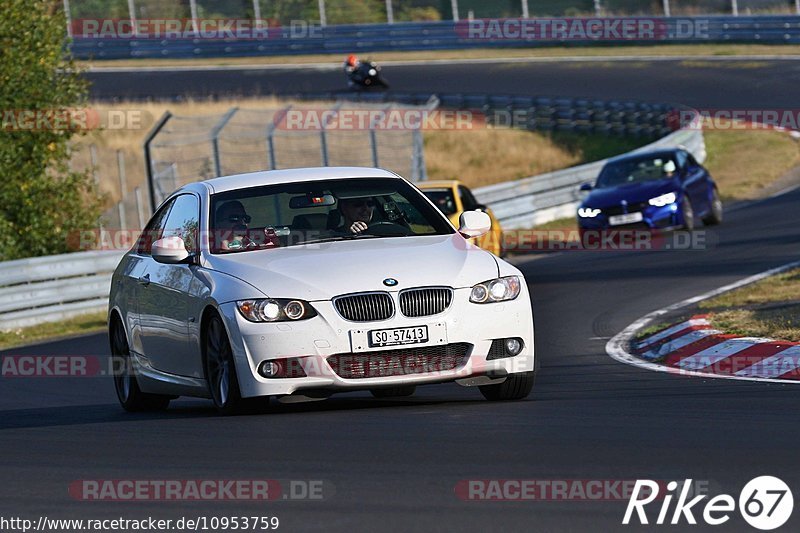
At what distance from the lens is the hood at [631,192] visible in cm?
2462

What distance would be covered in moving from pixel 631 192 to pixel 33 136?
33.2ft

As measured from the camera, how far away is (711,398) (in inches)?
360

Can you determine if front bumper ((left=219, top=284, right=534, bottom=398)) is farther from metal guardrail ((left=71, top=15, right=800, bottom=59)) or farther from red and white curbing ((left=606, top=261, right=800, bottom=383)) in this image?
metal guardrail ((left=71, top=15, right=800, bottom=59))

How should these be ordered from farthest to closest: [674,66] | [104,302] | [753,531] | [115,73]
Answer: [115,73]
[674,66]
[104,302]
[753,531]

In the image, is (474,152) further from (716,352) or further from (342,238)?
(342,238)

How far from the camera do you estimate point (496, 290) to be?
907 cm

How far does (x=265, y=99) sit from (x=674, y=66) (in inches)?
495

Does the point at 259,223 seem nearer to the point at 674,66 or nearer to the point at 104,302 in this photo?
the point at 104,302

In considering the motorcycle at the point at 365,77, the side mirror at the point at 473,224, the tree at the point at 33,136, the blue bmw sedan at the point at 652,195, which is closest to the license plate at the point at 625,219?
the blue bmw sedan at the point at 652,195

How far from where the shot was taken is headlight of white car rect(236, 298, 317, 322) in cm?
873

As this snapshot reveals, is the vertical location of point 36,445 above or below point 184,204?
below

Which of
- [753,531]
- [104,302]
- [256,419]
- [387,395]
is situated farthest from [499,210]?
[753,531]

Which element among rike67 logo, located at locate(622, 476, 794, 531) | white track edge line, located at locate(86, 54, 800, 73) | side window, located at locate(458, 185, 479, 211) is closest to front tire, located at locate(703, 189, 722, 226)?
side window, located at locate(458, 185, 479, 211)

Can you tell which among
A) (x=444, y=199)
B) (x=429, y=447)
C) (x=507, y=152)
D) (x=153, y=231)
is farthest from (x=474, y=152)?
(x=429, y=447)
